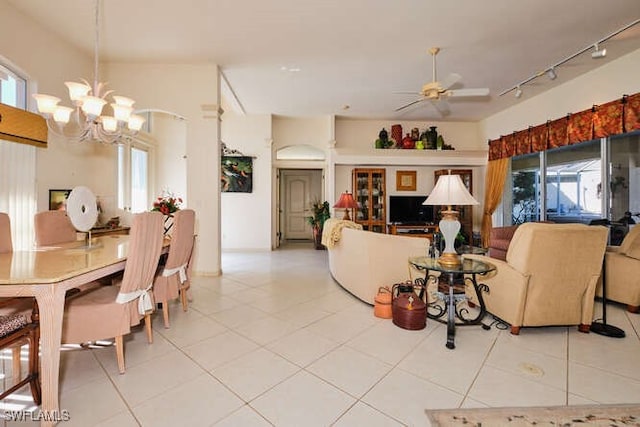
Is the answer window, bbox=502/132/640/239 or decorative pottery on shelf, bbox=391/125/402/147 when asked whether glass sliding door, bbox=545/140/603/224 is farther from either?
decorative pottery on shelf, bbox=391/125/402/147

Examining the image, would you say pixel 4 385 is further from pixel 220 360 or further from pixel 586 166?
pixel 586 166

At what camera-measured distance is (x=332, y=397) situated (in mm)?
1634

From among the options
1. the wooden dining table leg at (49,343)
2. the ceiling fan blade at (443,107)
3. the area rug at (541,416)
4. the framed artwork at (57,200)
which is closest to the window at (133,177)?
the framed artwork at (57,200)

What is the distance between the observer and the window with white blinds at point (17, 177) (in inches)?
112

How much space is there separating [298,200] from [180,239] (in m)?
5.72

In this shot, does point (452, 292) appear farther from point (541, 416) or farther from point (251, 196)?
point (251, 196)

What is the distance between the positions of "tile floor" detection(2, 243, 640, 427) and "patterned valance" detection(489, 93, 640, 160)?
2.47 m

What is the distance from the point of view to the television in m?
6.45

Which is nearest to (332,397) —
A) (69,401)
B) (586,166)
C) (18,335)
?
(69,401)

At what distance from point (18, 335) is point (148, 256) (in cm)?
70

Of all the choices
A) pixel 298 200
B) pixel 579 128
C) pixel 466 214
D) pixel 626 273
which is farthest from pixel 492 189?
pixel 298 200

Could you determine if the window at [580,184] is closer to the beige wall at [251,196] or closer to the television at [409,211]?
the television at [409,211]

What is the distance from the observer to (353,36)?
3352mm

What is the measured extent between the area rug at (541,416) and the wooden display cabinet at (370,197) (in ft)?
16.4
